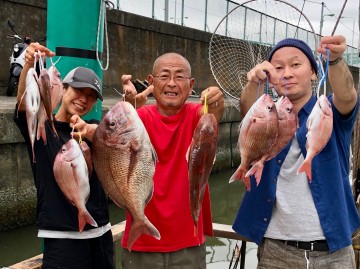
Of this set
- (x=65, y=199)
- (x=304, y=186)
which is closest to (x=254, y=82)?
(x=304, y=186)

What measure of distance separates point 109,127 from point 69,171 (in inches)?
14.2

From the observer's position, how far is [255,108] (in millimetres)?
2385

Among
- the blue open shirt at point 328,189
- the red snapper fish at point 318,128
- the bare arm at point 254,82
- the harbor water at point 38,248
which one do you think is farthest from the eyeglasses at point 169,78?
the harbor water at point 38,248

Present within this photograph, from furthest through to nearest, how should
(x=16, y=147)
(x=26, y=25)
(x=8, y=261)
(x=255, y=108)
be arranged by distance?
(x=26, y=25) → (x=16, y=147) → (x=8, y=261) → (x=255, y=108)

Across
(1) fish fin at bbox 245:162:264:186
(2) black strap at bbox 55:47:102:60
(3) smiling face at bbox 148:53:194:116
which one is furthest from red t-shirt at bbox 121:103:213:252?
(2) black strap at bbox 55:47:102:60

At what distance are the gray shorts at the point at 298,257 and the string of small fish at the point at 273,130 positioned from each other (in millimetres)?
531

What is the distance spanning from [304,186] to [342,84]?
0.67 metres

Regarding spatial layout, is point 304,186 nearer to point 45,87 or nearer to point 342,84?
point 342,84

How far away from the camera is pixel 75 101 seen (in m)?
2.87

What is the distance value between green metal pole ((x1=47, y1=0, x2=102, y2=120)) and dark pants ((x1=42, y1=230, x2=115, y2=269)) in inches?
44.3

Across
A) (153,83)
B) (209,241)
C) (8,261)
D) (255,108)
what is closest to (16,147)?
(8,261)

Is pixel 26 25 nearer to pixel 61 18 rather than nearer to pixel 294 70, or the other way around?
pixel 61 18

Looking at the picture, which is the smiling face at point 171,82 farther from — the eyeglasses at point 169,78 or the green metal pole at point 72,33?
the green metal pole at point 72,33

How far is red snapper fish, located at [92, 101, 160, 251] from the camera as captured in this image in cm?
239
